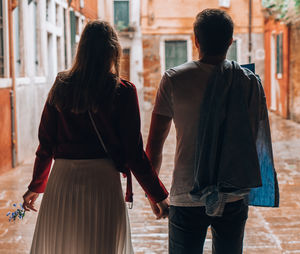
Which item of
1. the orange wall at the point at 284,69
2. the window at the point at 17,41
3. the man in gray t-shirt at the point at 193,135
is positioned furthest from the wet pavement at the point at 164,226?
the orange wall at the point at 284,69

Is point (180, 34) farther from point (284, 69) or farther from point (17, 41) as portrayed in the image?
point (17, 41)

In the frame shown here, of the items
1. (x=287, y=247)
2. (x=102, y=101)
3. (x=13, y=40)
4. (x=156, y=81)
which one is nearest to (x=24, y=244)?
(x=287, y=247)

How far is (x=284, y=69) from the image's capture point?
54.5 ft

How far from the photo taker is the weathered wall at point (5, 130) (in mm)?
8391

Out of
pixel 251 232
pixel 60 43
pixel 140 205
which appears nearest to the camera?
pixel 251 232

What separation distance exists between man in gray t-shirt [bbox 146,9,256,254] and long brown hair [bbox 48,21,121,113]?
0.26 metres

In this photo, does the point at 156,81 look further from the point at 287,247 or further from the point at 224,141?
the point at 224,141

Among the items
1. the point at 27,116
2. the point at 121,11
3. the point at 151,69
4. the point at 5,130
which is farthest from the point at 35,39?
the point at 121,11

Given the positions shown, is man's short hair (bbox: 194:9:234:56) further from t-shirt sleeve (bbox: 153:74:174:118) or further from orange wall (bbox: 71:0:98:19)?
orange wall (bbox: 71:0:98:19)

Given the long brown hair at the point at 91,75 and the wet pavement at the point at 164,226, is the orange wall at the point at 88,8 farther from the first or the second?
the long brown hair at the point at 91,75

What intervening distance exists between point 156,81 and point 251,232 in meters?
15.7

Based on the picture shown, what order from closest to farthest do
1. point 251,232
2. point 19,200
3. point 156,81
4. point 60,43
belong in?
point 251,232 → point 19,200 → point 60,43 → point 156,81

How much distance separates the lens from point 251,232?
491 cm

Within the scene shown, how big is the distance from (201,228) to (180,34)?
60.7 ft
